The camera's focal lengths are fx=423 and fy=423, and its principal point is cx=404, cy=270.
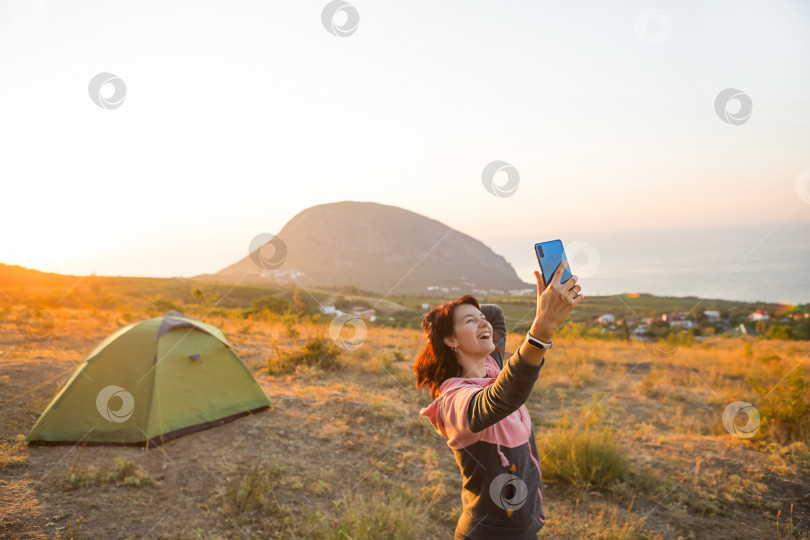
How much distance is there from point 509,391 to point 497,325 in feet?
4.51

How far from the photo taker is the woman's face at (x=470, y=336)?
7.22 ft

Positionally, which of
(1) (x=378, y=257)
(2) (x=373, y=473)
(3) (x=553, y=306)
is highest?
(1) (x=378, y=257)

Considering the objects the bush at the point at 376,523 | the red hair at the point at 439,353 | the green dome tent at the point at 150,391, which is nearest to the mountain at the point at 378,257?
the green dome tent at the point at 150,391

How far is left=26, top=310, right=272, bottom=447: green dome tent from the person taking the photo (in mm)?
5711

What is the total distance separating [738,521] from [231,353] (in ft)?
23.8

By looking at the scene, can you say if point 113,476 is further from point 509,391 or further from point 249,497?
point 509,391

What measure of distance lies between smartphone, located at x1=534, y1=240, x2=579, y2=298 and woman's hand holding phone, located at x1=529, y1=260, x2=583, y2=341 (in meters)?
0.04

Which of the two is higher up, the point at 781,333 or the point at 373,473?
the point at 781,333

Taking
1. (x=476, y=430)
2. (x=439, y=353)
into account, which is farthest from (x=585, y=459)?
(x=476, y=430)

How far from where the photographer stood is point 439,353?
229cm

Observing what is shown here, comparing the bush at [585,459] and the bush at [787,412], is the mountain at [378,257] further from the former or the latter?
the bush at [585,459]

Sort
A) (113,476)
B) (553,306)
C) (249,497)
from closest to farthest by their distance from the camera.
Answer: (553,306)
(249,497)
(113,476)

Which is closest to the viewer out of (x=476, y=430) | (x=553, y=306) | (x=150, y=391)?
(x=553, y=306)

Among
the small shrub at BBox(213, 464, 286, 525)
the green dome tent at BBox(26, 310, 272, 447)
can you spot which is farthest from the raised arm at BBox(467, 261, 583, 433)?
the green dome tent at BBox(26, 310, 272, 447)
